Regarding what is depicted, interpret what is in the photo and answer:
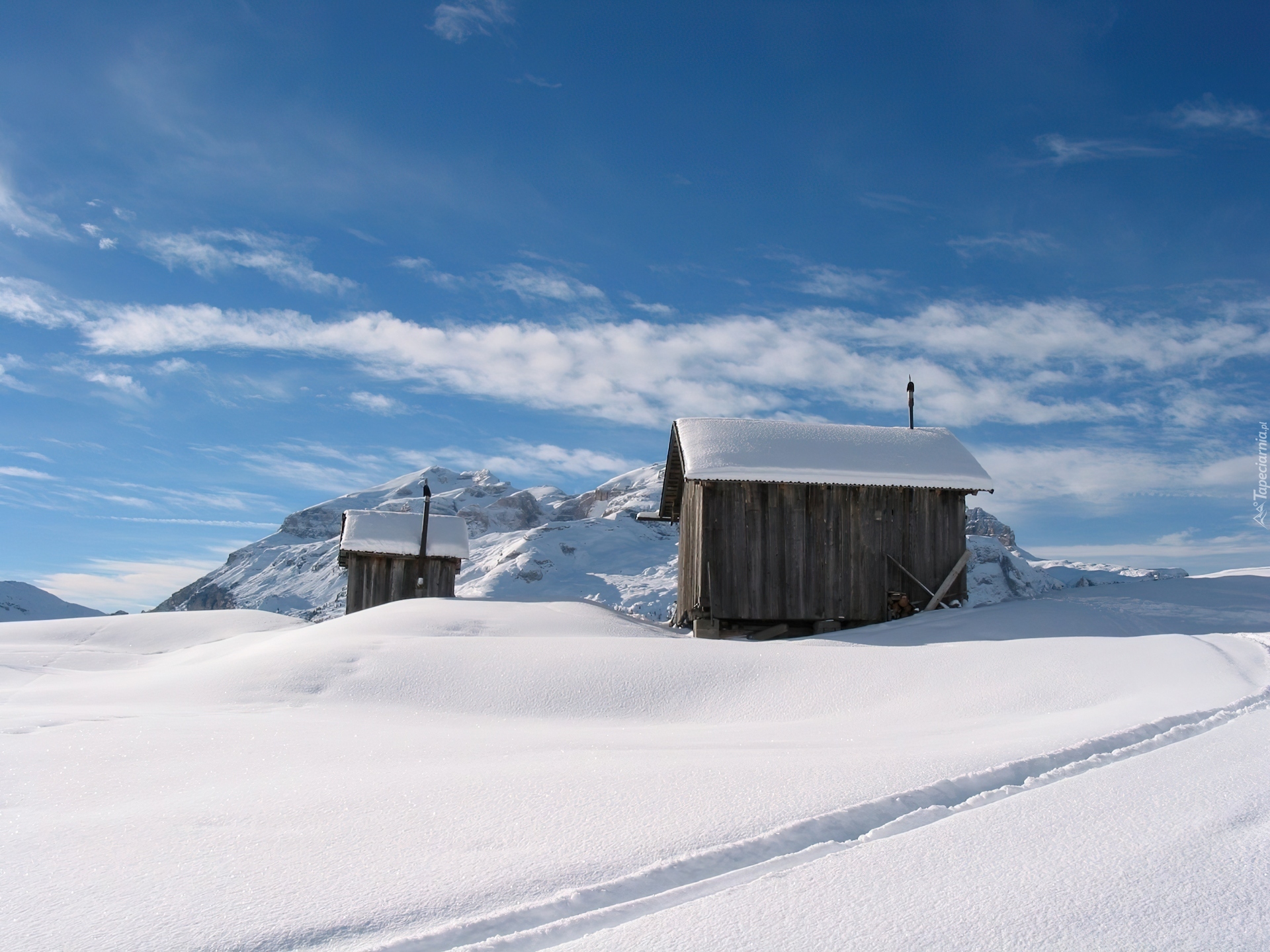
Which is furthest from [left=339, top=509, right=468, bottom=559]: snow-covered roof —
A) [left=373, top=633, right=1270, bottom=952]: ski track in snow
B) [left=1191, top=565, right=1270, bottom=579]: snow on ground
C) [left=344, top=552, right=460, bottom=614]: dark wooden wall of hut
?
[left=373, top=633, right=1270, bottom=952]: ski track in snow

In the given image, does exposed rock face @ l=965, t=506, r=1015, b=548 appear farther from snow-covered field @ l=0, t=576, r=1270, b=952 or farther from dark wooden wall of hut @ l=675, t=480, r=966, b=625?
snow-covered field @ l=0, t=576, r=1270, b=952

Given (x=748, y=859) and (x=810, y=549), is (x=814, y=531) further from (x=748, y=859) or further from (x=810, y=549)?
(x=748, y=859)

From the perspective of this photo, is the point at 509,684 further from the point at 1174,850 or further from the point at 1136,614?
the point at 1136,614

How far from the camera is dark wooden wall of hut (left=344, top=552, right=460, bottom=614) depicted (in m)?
28.6

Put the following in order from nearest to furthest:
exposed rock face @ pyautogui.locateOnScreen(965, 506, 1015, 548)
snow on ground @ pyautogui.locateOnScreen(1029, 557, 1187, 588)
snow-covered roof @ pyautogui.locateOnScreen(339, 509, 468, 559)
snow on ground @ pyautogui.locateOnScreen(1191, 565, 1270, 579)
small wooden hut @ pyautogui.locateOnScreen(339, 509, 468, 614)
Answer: snow on ground @ pyautogui.locateOnScreen(1191, 565, 1270, 579), snow-covered roof @ pyautogui.locateOnScreen(339, 509, 468, 559), small wooden hut @ pyautogui.locateOnScreen(339, 509, 468, 614), snow on ground @ pyautogui.locateOnScreen(1029, 557, 1187, 588), exposed rock face @ pyautogui.locateOnScreen(965, 506, 1015, 548)

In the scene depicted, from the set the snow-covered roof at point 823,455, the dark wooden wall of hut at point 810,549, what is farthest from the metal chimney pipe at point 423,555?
the dark wooden wall of hut at point 810,549

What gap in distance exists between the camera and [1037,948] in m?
2.72

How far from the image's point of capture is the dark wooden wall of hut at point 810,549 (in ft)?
55.2

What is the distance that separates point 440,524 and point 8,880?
88.3 ft

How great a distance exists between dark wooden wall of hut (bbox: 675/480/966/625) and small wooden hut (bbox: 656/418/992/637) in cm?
2

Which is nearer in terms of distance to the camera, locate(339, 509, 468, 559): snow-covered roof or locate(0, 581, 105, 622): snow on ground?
locate(339, 509, 468, 559): snow-covered roof

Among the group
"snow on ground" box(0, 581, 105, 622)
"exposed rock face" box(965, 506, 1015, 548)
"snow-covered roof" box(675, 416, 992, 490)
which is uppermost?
"exposed rock face" box(965, 506, 1015, 548)

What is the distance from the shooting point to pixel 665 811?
4215 mm

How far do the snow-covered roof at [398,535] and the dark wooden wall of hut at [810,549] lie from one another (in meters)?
13.9
